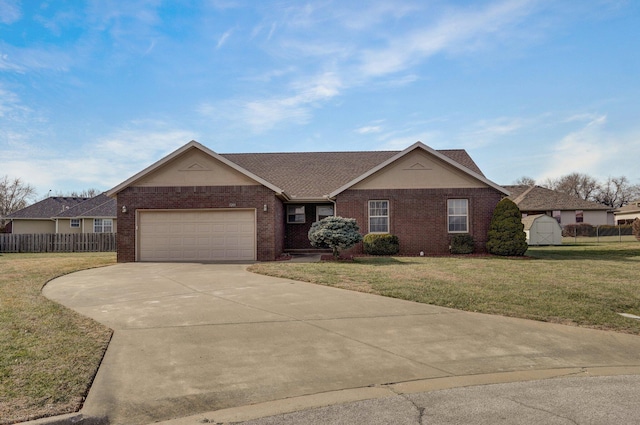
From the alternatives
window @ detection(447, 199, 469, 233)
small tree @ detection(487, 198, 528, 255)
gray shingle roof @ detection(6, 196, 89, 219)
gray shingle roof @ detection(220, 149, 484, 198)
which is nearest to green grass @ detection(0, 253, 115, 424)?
gray shingle roof @ detection(220, 149, 484, 198)

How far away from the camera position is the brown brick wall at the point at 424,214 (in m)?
20.4

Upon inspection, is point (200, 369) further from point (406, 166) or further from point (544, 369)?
point (406, 166)

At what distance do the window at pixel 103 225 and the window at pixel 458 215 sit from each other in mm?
25647

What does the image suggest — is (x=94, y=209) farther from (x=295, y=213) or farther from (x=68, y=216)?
(x=295, y=213)

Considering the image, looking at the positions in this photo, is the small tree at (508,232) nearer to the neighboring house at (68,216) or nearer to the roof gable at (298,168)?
the roof gable at (298,168)

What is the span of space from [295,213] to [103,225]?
1857 cm

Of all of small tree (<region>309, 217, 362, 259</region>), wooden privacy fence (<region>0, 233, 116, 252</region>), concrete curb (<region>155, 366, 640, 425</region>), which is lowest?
concrete curb (<region>155, 366, 640, 425</region>)

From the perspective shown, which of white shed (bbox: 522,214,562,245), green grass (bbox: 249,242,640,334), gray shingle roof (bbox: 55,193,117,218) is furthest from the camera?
gray shingle roof (bbox: 55,193,117,218)

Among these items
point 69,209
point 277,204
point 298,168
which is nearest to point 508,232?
point 277,204

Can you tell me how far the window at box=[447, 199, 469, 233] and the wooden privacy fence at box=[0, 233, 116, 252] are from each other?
20995 millimetres

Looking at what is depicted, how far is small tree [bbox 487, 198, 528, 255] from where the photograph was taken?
19.2 m

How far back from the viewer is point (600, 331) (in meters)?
7.17

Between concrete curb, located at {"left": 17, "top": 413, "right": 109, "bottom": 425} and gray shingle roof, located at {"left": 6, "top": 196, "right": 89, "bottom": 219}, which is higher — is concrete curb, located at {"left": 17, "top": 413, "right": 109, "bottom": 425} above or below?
below

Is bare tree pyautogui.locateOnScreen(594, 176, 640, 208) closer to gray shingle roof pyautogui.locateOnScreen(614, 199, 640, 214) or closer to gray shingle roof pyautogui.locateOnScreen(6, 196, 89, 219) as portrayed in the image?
gray shingle roof pyautogui.locateOnScreen(614, 199, 640, 214)
